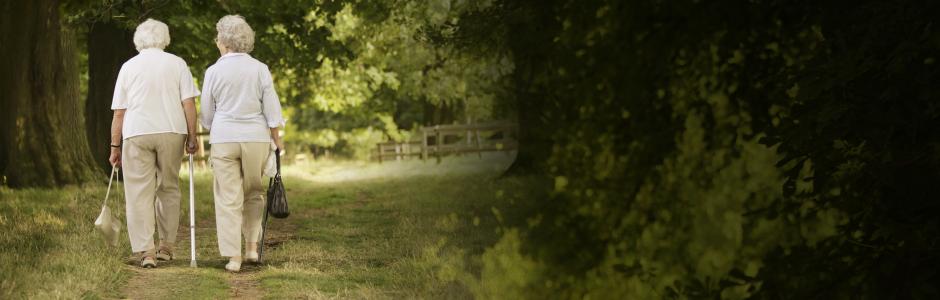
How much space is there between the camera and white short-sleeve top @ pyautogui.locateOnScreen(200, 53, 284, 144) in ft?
28.2

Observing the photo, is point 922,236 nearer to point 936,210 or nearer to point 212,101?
point 936,210

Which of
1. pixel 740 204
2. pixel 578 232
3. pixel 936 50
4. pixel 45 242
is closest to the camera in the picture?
pixel 936 50

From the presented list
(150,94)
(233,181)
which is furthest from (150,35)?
(233,181)

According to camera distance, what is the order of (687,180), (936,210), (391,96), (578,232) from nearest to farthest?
(936,210), (687,180), (578,232), (391,96)

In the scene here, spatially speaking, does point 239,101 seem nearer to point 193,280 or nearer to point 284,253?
point 193,280

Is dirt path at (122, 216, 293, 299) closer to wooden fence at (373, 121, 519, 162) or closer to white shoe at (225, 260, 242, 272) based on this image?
white shoe at (225, 260, 242, 272)

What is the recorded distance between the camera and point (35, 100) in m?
16.8

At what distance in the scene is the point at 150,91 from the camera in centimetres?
871

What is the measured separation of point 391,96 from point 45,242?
37.3 m

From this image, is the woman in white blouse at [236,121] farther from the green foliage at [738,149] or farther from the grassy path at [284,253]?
the green foliage at [738,149]

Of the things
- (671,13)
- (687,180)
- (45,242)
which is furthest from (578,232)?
(45,242)

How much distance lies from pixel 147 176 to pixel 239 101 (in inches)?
37.9

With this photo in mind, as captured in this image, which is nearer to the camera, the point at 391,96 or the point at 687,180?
the point at 687,180

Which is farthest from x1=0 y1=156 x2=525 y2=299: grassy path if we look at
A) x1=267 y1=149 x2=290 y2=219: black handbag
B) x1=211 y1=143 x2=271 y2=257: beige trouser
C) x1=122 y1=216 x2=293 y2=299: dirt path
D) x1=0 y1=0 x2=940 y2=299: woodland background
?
x1=0 y1=0 x2=940 y2=299: woodland background
